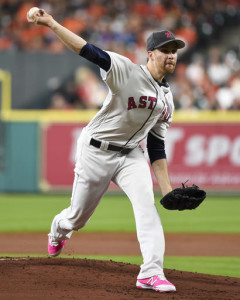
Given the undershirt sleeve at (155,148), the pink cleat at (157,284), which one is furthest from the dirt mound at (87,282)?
the undershirt sleeve at (155,148)

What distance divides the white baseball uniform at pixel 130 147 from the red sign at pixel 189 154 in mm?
7732

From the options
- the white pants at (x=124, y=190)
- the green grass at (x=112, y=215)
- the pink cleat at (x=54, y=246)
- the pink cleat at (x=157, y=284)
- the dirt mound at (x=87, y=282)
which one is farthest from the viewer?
the green grass at (x=112, y=215)

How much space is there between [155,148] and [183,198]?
670mm

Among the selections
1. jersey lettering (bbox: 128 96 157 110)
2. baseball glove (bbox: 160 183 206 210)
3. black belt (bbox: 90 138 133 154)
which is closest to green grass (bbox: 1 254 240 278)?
baseball glove (bbox: 160 183 206 210)

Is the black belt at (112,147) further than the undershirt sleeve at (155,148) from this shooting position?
No

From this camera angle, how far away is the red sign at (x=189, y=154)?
13.3m

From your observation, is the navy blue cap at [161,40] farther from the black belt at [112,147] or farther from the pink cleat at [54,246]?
the pink cleat at [54,246]

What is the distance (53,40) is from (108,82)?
10097 millimetres

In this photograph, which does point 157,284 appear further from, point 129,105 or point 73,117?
point 73,117

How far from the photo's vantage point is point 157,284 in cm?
483

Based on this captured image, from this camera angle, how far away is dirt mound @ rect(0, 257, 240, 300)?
15.3 ft

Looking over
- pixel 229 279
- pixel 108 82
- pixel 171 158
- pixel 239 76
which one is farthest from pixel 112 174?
pixel 239 76

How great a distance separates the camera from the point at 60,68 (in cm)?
1364

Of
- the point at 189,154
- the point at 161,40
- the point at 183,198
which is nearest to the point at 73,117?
the point at 189,154
